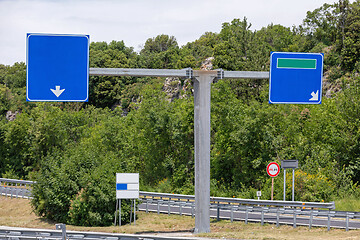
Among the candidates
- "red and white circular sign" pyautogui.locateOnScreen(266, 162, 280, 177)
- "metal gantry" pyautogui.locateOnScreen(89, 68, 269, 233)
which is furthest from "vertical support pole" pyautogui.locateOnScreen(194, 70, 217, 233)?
"red and white circular sign" pyautogui.locateOnScreen(266, 162, 280, 177)

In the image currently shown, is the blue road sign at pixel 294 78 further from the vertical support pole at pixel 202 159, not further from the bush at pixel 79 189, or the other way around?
the bush at pixel 79 189

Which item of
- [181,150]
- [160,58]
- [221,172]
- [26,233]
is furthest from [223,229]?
[160,58]

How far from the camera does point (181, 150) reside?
1950 inches

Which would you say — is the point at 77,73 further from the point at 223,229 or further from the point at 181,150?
the point at 181,150

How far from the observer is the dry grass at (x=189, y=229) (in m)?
18.4

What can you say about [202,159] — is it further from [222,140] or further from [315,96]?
[222,140]

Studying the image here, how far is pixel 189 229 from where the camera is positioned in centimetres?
2180

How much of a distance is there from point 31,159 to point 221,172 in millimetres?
32321

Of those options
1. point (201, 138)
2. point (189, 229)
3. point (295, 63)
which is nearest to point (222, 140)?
point (189, 229)

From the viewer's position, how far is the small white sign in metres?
25.0

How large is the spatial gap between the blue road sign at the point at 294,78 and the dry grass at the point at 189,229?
5.24 m

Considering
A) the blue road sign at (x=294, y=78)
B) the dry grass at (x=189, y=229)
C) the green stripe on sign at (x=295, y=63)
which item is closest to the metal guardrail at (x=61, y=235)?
Result: the dry grass at (x=189, y=229)

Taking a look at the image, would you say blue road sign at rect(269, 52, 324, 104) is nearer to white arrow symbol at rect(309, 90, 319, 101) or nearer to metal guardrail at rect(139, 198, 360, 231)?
white arrow symbol at rect(309, 90, 319, 101)

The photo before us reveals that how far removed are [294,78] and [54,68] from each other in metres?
9.09
